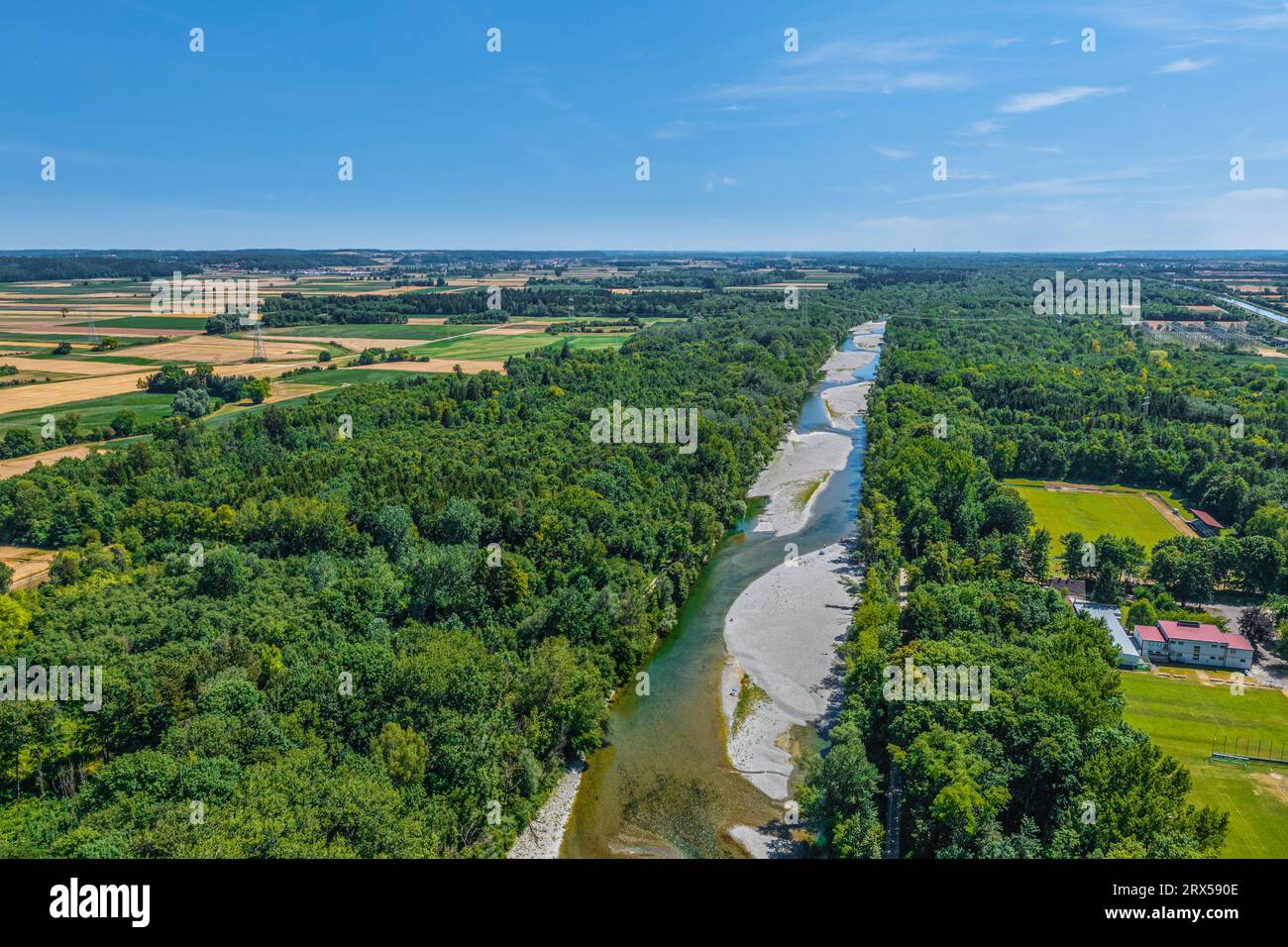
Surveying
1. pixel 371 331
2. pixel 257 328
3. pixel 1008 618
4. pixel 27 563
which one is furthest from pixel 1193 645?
pixel 257 328

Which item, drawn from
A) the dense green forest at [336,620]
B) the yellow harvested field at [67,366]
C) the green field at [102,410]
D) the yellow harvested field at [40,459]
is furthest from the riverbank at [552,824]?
the yellow harvested field at [67,366]

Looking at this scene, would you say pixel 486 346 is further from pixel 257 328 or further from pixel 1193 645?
pixel 1193 645

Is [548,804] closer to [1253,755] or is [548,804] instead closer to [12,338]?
[1253,755]

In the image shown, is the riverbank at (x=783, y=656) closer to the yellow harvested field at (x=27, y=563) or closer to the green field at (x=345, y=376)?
the yellow harvested field at (x=27, y=563)

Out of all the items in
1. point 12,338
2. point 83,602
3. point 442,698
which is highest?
point 12,338
